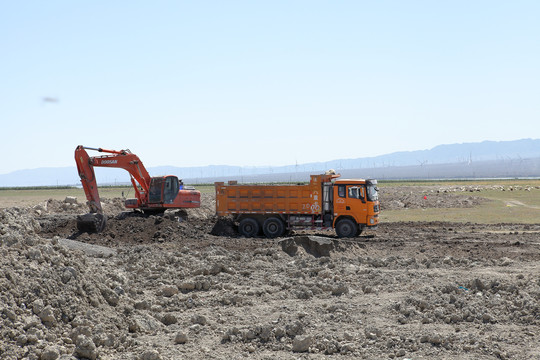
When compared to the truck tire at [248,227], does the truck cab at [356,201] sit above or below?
above

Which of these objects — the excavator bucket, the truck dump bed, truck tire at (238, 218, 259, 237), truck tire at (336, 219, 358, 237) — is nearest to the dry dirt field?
the excavator bucket

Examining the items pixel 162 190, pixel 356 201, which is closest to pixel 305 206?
pixel 356 201

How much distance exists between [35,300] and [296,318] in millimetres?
4945

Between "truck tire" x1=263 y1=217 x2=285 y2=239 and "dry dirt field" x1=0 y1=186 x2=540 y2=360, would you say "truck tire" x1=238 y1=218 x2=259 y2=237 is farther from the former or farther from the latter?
"dry dirt field" x1=0 y1=186 x2=540 y2=360

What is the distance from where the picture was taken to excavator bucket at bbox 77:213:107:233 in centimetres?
2389

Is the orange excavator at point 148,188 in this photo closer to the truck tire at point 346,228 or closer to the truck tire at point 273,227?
the truck tire at point 273,227

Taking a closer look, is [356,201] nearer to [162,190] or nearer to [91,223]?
[162,190]

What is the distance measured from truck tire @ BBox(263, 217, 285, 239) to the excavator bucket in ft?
24.0

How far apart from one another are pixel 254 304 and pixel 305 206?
43.1 feet

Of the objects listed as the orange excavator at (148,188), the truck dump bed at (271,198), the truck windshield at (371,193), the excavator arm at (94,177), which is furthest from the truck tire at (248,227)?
the excavator arm at (94,177)

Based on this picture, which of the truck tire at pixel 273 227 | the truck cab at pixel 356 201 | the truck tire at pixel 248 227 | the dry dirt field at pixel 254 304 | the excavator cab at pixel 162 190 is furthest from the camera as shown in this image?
the excavator cab at pixel 162 190

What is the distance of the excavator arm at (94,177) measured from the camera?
24047 mm

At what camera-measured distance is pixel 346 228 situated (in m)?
25.1

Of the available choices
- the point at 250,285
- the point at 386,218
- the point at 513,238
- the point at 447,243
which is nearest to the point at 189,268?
the point at 250,285
